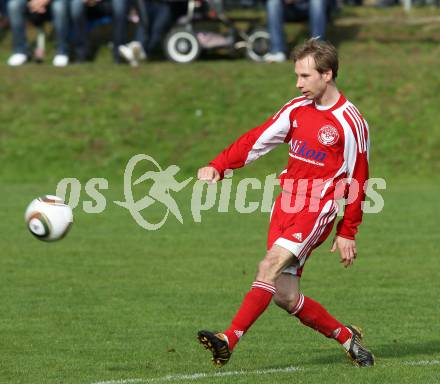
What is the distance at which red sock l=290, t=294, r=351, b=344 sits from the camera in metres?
7.43

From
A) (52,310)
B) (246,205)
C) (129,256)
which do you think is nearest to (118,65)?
(246,205)

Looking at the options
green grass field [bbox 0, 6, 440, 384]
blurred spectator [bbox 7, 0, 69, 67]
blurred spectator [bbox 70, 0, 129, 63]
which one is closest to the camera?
green grass field [bbox 0, 6, 440, 384]

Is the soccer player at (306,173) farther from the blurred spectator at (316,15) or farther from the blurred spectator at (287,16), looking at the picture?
the blurred spectator at (316,15)

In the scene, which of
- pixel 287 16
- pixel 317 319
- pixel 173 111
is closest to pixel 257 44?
pixel 287 16

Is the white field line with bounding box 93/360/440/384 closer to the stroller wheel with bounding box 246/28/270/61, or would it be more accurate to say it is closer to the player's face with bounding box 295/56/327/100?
the player's face with bounding box 295/56/327/100

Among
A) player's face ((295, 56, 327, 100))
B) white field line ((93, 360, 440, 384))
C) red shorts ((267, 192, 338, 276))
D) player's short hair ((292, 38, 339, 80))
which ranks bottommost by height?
white field line ((93, 360, 440, 384))

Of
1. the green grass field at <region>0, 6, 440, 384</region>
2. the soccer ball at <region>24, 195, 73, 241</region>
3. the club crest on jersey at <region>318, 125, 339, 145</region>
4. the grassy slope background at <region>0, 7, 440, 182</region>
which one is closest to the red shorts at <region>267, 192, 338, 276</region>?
the club crest on jersey at <region>318, 125, 339, 145</region>

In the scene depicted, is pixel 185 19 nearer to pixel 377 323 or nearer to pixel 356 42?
pixel 356 42

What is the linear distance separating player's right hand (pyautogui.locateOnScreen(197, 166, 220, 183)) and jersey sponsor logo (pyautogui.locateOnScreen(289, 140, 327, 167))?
1.58 ft

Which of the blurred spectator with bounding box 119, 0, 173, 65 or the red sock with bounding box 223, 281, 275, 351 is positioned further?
the blurred spectator with bounding box 119, 0, 173, 65

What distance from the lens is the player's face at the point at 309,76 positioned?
7152mm

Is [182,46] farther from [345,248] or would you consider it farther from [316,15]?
[345,248]

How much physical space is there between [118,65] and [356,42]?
5.09m

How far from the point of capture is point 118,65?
22516 mm
